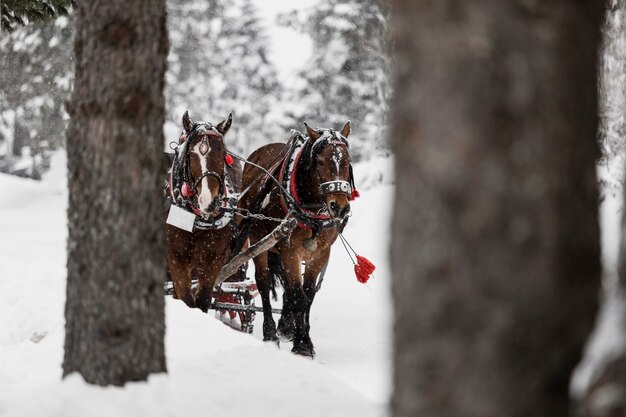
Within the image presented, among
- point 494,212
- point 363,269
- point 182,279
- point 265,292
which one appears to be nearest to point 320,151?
point 363,269

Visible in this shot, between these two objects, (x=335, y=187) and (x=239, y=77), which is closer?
(x=335, y=187)

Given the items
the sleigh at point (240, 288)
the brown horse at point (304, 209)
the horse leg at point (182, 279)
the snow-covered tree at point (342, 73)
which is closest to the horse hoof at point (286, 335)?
the brown horse at point (304, 209)

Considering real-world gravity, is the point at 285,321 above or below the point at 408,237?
below

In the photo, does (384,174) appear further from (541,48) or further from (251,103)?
(541,48)

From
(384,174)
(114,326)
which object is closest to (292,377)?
Result: (114,326)

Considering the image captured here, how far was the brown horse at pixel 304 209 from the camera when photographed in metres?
7.88

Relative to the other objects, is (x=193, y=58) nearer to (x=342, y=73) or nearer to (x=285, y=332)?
(x=342, y=73)

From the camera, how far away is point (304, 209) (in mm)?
8148

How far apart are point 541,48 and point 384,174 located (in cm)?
2211

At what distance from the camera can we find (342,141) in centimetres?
808

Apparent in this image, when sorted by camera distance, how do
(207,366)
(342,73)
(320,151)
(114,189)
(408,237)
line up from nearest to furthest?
(408,237)
(114,189)
(207,366)
(320,151)
(342,73)

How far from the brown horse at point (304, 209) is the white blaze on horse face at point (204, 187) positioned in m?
0.92

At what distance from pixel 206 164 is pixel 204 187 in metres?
0.21

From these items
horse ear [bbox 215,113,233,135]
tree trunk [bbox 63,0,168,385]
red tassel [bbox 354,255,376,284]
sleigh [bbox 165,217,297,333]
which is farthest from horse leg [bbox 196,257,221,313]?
tree trunk [bbox 63,0,168,385]
